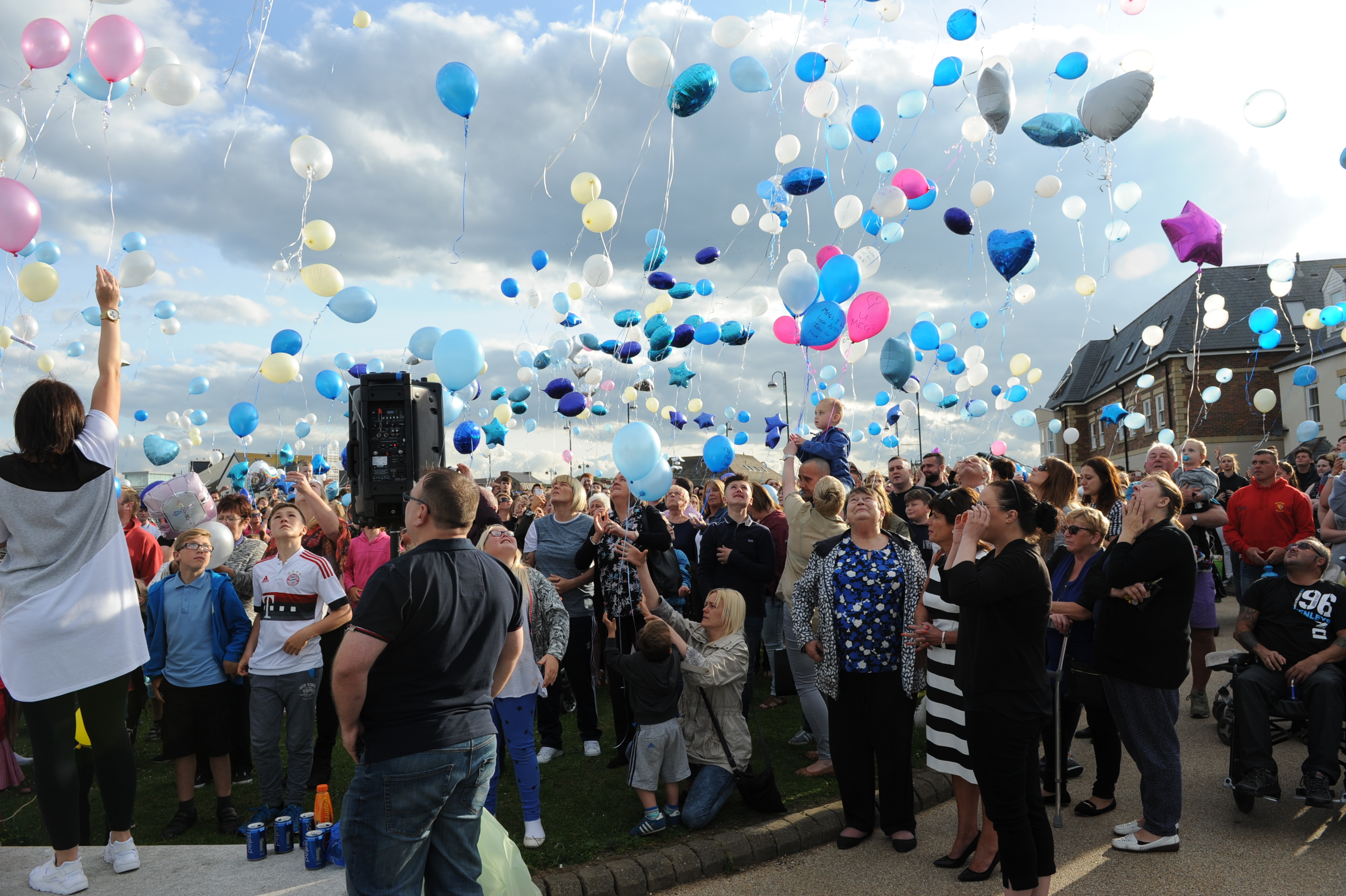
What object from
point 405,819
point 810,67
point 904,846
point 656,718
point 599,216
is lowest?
point 904,846

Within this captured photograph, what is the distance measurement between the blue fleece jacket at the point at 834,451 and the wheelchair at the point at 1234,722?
2530 mm

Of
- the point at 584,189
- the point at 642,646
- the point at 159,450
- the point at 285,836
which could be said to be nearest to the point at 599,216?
the point at 584,189

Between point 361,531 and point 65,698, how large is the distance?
3358mm

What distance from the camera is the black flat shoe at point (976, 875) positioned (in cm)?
366

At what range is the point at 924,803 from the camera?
4559 mm

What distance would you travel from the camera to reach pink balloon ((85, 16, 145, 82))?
5.60m

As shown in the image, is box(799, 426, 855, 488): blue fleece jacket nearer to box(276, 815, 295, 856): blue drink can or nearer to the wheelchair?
the wheelchair

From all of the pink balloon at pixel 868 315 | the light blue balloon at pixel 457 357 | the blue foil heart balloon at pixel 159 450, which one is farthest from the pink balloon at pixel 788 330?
the blue foil heart balloon at pixel 159 450

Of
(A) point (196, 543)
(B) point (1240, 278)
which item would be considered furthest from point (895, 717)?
(B) point (1240, 278)

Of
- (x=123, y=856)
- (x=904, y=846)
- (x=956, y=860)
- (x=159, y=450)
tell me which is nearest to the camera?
(x=123, y=856)

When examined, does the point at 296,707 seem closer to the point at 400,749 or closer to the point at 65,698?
the point at 65,698

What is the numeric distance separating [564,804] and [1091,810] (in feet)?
9.58

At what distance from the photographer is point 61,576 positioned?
9.94ft

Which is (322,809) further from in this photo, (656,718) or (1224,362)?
(1224,362)
